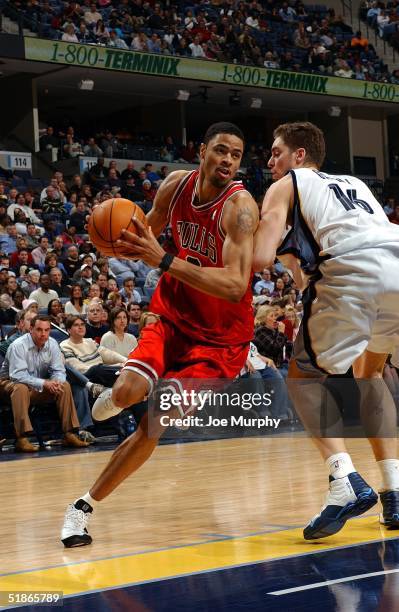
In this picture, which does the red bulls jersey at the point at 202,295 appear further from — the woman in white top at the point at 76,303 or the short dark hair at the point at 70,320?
the woman in white top at the point at 76,303

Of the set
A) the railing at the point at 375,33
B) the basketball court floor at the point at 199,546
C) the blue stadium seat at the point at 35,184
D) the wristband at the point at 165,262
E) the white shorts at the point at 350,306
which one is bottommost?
the basketball court floor at the point at 199,546

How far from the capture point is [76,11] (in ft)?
66.7

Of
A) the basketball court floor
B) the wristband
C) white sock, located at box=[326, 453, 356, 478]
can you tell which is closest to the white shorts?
white sock, located at box=[326, 453, 356, 478]

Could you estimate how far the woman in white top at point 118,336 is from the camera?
9992mm

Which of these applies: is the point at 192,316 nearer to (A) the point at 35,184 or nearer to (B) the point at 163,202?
(B) the point at 163,202

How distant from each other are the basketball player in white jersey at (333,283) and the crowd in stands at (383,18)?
24.9 meters

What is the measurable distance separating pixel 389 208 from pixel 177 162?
5.26m

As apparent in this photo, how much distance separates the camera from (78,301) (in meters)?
11.5

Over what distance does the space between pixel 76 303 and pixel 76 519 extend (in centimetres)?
723

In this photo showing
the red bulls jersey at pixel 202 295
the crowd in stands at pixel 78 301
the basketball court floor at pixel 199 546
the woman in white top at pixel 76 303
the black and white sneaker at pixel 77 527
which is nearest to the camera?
the basketball court floor at pixel 199 546

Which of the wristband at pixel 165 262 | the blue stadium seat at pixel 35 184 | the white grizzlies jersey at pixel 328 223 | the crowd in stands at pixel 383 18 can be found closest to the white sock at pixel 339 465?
the white grizzlies jersey at pixel 328 223

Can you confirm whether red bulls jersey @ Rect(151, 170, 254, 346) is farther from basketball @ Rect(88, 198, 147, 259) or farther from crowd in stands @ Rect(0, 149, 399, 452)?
crowd in stands @ Rect(0, 149, 399, 452)

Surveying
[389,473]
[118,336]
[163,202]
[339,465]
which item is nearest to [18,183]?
[118,336]

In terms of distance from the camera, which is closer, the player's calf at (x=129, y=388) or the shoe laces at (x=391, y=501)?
the player's calf at (x=129, y=388)
